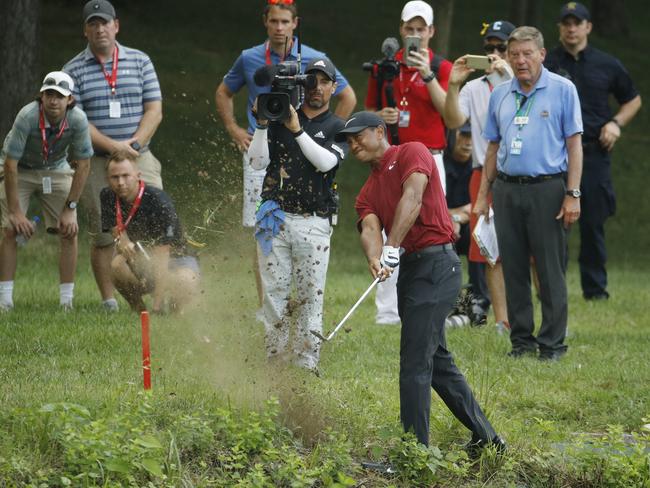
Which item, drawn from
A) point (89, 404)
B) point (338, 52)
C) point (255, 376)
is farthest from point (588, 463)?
point (338, 52)

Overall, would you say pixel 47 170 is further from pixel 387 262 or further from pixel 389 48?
pixel 387 262

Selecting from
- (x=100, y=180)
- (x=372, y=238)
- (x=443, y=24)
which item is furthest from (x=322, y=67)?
(x=443, y=24)

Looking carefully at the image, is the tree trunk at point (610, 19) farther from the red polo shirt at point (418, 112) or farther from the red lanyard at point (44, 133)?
the red lanyard at point (44, 133)

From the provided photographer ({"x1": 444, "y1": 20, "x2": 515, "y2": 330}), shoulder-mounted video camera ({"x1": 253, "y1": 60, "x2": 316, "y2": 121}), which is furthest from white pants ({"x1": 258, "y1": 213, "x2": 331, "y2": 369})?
photographer ({"x1": 444, "y1": 20, "x2": 515, "y2": 330})

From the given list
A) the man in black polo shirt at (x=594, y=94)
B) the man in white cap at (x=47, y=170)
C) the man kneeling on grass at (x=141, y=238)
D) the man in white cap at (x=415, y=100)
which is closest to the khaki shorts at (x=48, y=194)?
the man in white cap at (x=47, y=170)

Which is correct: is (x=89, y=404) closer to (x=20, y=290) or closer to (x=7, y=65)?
(x=20, y=290)

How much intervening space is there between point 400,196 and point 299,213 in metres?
1.78

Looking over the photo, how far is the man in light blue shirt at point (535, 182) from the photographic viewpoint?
9.78m

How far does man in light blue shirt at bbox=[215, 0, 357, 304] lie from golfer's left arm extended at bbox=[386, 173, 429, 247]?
3.01 meters

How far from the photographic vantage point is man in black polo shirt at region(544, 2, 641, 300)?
12.4m

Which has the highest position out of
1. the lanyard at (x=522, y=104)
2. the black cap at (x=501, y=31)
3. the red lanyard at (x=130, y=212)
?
the black cap at (x=501, y=31)

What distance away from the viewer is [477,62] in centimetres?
1045

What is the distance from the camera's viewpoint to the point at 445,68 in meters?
11.1

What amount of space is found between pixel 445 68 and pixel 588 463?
4745 mm
